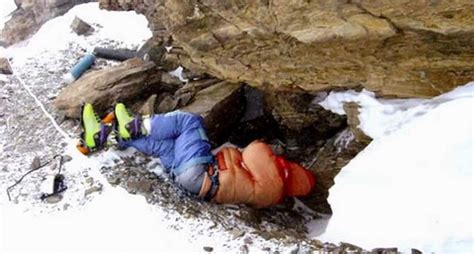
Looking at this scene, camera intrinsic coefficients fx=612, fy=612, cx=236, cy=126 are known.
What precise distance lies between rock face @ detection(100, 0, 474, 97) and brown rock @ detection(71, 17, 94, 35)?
3.38 metres

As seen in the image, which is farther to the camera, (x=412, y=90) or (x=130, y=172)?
(x=130, y=172)

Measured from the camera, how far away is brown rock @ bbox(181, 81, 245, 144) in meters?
8.75

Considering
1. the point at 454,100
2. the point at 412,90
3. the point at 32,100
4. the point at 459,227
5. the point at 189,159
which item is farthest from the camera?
the point at 32,100

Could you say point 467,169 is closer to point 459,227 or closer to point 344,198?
point 459,227

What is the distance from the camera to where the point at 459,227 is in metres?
5.61

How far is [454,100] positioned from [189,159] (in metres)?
3.14

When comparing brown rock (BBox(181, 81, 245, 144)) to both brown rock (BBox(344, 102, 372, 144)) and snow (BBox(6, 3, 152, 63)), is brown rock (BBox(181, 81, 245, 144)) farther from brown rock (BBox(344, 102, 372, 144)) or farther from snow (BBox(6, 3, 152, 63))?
snow (BBox(6, 3, 152, 63))

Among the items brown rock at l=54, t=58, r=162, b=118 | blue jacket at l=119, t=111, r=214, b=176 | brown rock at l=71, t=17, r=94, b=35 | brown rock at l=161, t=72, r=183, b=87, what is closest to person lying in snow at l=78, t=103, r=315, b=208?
blue jacket at l=119, t=111, r=214, b=176

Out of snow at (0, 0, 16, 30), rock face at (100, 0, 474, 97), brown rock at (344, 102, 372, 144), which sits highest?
rock face at (100, 0, 474, 97)

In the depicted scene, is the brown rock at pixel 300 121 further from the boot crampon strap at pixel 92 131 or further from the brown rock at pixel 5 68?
the brown rock at pixel 5 68

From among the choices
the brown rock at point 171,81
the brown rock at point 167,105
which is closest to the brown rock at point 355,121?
the brown rock at point 167,105

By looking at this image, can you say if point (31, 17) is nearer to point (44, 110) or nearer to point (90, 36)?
point (90, 36)

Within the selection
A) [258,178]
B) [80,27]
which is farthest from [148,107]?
[80,27]

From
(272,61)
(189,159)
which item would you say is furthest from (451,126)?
(189,159)
